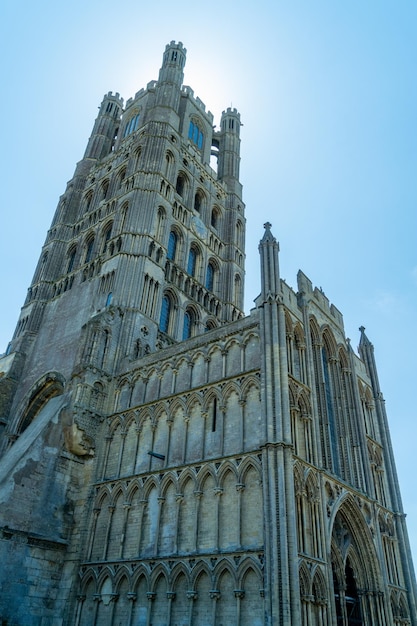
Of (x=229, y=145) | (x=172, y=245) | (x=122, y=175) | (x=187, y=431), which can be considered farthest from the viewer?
(x=229, y=145)

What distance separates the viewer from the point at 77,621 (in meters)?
19.8

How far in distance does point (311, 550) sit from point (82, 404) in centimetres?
1221

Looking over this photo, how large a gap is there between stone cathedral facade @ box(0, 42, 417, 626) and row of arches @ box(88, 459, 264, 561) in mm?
68

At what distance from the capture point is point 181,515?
62.8 feet

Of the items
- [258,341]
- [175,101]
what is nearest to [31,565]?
[258,341]

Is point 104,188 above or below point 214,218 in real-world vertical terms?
above

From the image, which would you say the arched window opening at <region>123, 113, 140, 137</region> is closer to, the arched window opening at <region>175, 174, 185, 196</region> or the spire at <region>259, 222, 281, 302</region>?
the arched window opening at <region>175, 174, 185, 196</region>

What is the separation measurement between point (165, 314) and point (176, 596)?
17.8 meters

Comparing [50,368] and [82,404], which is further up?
[50,368]

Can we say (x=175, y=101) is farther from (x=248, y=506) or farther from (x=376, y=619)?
(x=376, y=619)

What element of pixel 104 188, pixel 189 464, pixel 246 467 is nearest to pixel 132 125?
pixel 104 188

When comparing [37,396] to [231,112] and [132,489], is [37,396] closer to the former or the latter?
[132,489]

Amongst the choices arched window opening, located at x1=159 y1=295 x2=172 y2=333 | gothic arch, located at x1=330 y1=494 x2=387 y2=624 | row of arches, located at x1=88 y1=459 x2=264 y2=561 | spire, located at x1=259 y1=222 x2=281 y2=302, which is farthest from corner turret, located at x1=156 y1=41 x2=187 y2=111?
gothic arch, located at x1=330 y1=494 x2=387 y2=624

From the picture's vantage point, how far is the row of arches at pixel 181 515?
17281 millimetres
